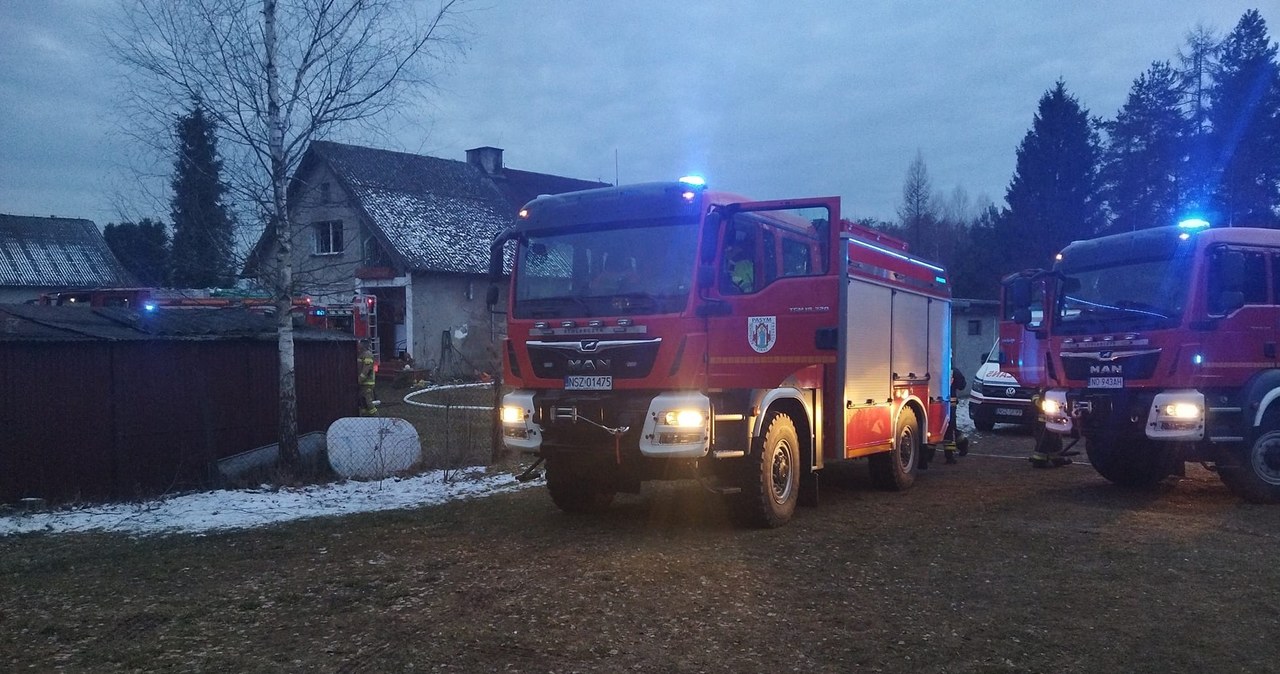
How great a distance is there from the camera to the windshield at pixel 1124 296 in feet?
33.3

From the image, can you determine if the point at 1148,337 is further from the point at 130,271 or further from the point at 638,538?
the point at 130,271

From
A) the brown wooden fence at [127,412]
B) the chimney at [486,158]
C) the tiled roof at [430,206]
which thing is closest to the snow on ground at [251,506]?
the brown wooden fence at [127,412]

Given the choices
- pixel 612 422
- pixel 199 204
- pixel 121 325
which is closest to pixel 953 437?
pixel 612 422

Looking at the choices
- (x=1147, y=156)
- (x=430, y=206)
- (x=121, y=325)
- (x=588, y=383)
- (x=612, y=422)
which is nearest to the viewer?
(x=612, y=422)

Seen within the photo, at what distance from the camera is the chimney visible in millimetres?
37844

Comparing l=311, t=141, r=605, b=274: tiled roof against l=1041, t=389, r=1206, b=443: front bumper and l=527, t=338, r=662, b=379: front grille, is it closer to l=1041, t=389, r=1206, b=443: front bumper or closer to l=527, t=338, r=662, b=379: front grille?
l=527, t=338, r=662, b=379: front grille

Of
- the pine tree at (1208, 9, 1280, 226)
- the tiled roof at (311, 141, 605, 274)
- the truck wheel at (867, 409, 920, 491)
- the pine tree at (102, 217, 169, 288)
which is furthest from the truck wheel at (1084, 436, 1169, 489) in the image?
the pine tree at (1208, 9, 1280, 226)

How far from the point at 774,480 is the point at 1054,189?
130 ft

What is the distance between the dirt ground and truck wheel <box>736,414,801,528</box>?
0.21 meters

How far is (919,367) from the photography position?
39.0ft

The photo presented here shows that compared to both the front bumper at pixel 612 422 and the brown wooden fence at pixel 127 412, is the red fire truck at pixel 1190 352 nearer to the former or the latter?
the front bumper at pixel 612 422

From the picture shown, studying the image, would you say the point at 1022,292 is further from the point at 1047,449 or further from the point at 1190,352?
the point at 1047,449

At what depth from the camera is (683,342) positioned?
8008mm

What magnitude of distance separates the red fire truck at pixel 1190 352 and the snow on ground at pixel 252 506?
6813 millimetres
